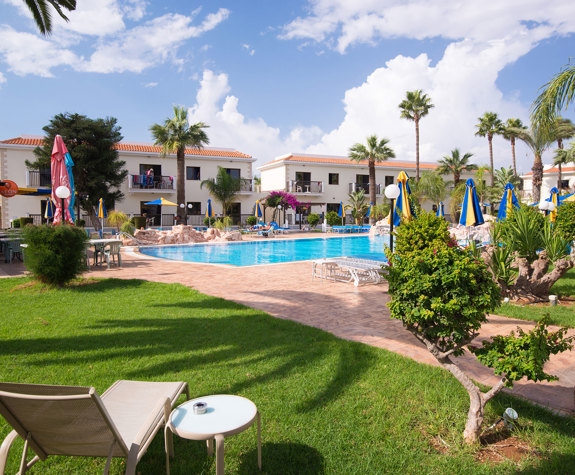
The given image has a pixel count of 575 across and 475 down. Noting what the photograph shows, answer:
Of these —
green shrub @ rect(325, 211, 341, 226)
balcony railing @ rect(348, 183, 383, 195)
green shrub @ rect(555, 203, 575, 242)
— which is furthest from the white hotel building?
green shrub @ rect(555, 203, 575, 242)

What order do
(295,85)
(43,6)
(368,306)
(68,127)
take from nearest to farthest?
(368,306), (43,6), (295,85), (68,127)

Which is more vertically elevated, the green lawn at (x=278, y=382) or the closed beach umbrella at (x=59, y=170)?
the closed beach umbrella at (x=59, y=170)

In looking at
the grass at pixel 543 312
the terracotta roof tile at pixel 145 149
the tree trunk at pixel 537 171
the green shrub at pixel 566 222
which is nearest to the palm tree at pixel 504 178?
the tree trunk at pixel 537 171

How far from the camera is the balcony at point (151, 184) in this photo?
3033 centimetres

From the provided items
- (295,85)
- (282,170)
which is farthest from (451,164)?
(295,85)

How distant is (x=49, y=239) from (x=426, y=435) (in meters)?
7.86

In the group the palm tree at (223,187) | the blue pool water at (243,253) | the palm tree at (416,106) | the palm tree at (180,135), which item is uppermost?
the palm tree at (416,106)

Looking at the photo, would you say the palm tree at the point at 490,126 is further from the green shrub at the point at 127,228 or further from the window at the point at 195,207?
the green shrub at the point at 127,228

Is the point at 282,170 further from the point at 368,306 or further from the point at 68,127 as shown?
the point at 368,306

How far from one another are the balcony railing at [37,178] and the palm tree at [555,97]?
3015 centimetres

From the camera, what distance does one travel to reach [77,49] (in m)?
10.8

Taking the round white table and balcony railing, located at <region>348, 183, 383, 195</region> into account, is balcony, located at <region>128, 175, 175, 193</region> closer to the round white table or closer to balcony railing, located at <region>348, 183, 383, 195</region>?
balcony railing, located at <region>348, 183, 383, 195</region>

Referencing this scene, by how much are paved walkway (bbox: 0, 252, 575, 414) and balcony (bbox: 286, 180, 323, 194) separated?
24.9 metres

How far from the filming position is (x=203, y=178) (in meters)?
33.3
